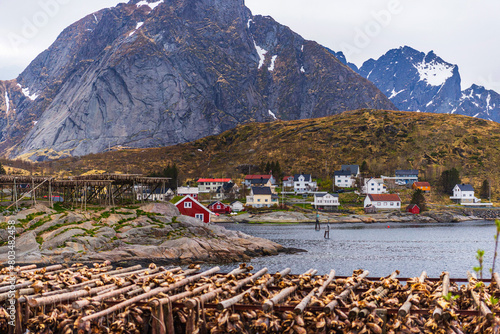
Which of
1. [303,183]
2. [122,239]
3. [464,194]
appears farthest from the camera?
[303,183]

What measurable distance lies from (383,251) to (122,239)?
34877mm

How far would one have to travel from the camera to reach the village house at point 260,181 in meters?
162

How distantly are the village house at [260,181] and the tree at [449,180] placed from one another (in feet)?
190

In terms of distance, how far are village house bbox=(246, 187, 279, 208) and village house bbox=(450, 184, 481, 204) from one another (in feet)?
192

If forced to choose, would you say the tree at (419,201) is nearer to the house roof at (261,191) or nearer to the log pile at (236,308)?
the house roof at (261,191)

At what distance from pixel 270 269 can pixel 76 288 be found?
26.4 m

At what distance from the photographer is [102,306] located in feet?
56.5

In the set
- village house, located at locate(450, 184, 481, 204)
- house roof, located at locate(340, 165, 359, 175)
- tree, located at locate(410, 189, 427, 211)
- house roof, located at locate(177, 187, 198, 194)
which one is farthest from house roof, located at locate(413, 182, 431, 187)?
house roof, located at locate(177, 187, 198, 194)

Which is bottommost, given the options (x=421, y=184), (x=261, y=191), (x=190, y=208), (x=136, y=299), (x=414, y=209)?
(x=414, y=209)

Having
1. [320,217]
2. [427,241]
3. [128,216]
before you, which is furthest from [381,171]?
[128,216]

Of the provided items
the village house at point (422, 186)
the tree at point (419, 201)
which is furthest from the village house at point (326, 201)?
the village house at point (422, 186)

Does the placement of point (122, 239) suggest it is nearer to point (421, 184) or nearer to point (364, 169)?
point (421, 184)

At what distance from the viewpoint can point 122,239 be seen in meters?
50.0

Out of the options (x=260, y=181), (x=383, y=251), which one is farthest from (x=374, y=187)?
(x=383, y=251)
